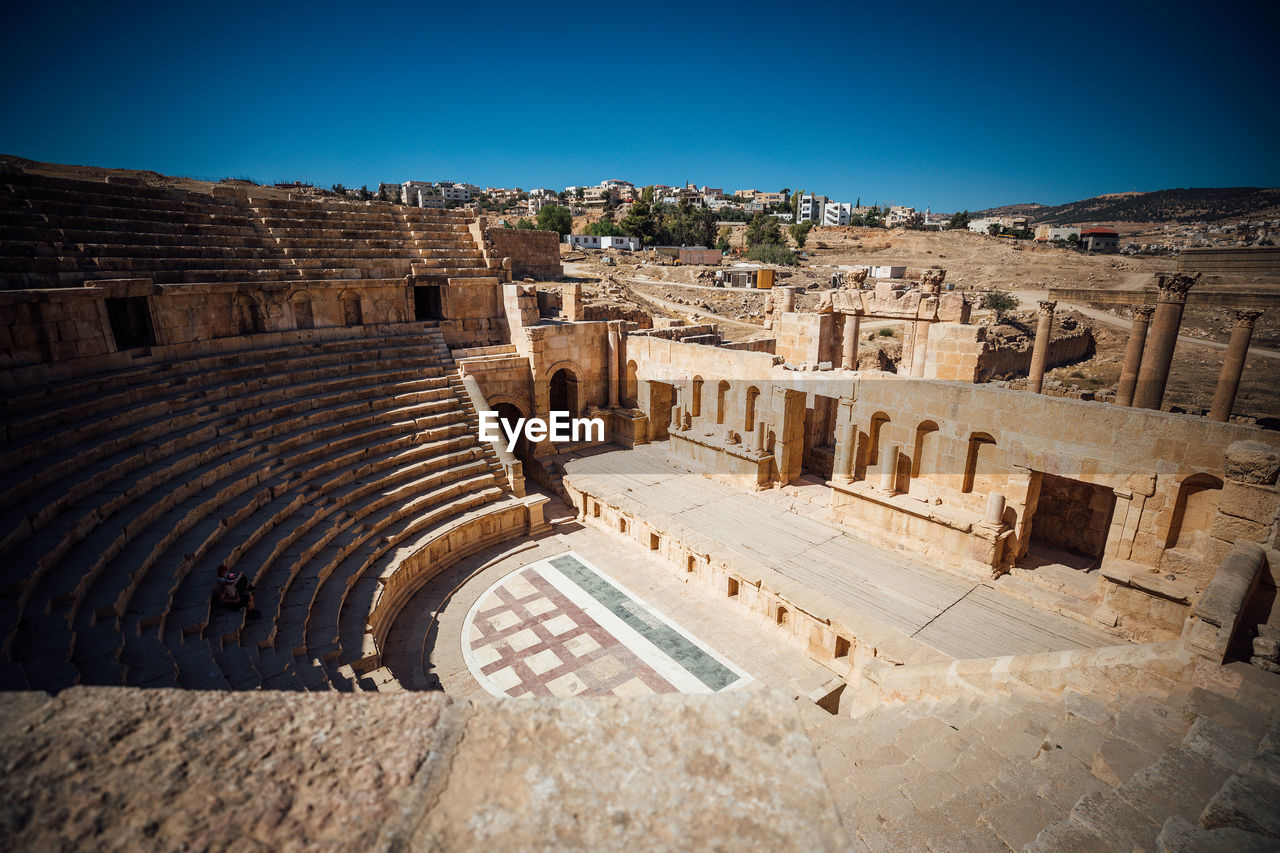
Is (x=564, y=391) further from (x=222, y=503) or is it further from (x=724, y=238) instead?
(x=724, y=238)

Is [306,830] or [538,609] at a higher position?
[306,830]

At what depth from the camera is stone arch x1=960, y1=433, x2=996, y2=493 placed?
34.6 feet

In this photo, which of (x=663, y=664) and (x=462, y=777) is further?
(x=663, y=664)

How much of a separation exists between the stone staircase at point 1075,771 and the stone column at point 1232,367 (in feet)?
23.9

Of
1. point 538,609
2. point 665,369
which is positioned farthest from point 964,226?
point 538,609

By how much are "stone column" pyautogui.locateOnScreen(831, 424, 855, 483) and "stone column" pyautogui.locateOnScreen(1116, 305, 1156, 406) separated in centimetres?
563

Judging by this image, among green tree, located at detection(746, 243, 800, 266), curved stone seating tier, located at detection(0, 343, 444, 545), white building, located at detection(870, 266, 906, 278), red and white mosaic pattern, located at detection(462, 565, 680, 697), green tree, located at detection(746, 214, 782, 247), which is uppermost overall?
green tree, located at detection(746, 214, 782, 247)

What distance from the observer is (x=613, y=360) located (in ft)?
60.6

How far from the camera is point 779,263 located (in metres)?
56.9

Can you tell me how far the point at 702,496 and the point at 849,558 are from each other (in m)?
3.93

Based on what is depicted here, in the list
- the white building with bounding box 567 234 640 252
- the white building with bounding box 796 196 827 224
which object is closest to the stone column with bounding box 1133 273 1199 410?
the white building with bounding box 567 234 640 252

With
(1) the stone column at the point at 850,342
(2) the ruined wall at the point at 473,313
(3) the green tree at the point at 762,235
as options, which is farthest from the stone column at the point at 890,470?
(3) the green tree at the point at 762,235

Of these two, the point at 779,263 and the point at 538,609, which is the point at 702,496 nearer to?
the point at 538,609

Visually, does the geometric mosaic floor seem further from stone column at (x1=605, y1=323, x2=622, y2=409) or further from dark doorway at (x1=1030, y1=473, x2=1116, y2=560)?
stone column at (x1=605, y1=323, x2=622, y2=409)
